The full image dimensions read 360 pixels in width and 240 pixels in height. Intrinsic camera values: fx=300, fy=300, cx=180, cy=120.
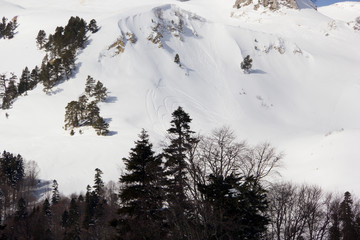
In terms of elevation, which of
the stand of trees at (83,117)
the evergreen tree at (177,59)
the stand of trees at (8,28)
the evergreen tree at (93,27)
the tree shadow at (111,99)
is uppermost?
the stand of trees at (8,28)

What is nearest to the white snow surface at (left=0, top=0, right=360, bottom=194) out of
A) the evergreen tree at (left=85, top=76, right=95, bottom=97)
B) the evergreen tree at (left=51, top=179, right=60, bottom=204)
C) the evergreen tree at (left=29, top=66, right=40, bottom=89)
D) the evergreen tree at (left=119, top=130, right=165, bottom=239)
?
the evergreen tree at (left=51, top=179, right=60, bottom=204)

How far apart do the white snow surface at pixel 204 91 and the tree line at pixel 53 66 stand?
8.29ft

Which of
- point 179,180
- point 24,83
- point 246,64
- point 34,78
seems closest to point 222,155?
point 179,180

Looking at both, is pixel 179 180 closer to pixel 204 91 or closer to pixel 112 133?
pixel 112 133

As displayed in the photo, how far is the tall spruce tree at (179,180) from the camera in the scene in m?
11.1

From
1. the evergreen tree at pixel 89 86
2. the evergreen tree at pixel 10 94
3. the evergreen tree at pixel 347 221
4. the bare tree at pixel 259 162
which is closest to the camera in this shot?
the bare tree at pixel 259 162

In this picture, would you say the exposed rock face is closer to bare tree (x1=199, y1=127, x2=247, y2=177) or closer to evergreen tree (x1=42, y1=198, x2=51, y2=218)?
evergreen tree (x1=42, y1=198, x2=51, y2=218)

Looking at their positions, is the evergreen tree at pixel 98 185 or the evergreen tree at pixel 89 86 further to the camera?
the evergreen tree at pixel 89 86

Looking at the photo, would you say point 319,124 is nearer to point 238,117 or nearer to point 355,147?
point 238,117

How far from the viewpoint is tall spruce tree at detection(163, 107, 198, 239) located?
36.3ft

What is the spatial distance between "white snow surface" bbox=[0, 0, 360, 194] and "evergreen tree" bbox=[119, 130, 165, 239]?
2761cm

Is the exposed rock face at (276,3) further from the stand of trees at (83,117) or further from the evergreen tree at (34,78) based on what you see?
the stand of trees at (83,117)

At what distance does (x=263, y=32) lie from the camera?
93688 mm

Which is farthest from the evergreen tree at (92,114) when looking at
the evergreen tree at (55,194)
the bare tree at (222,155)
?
the bare tree at (222,155)
